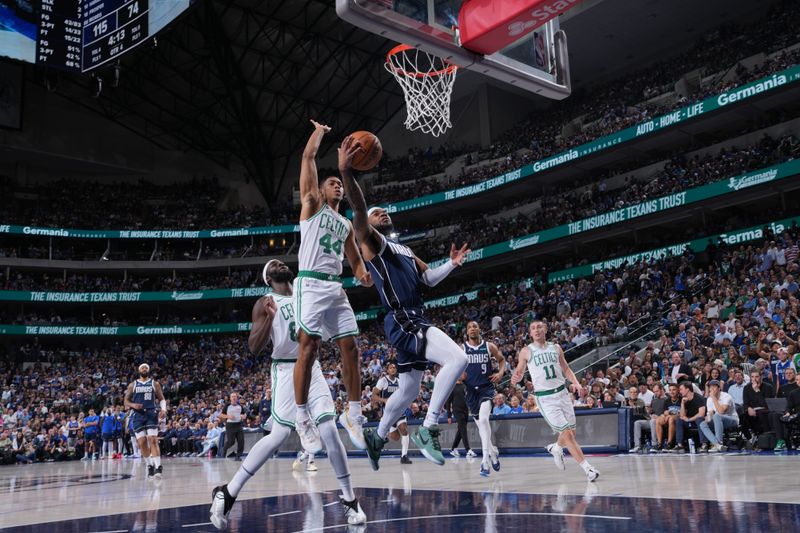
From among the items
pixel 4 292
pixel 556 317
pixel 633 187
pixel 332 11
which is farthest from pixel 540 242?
pixel 4 292

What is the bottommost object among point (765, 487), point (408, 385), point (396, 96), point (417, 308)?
point (765, 487)

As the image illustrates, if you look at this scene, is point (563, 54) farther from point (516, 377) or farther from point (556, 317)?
point (556, 317)

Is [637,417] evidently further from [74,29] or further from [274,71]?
[274,71]

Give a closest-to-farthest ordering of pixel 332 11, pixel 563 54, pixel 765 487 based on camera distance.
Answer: pixel 765 487
pixel 563 54
pixel 332 11

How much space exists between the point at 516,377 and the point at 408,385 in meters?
3.61

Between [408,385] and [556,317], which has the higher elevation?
[556,317]

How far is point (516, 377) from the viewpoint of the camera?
31.1ft

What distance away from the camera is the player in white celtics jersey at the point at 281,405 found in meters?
5.47

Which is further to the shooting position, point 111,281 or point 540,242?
point 111,281

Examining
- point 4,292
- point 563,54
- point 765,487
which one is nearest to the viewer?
point 765,487

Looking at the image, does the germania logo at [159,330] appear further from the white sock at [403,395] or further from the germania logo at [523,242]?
the white sock at [403,395]

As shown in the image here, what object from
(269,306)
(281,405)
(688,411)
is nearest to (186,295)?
(688,411)

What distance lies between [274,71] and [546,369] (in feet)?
112

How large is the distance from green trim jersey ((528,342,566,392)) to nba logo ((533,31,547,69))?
3736 millimetres
